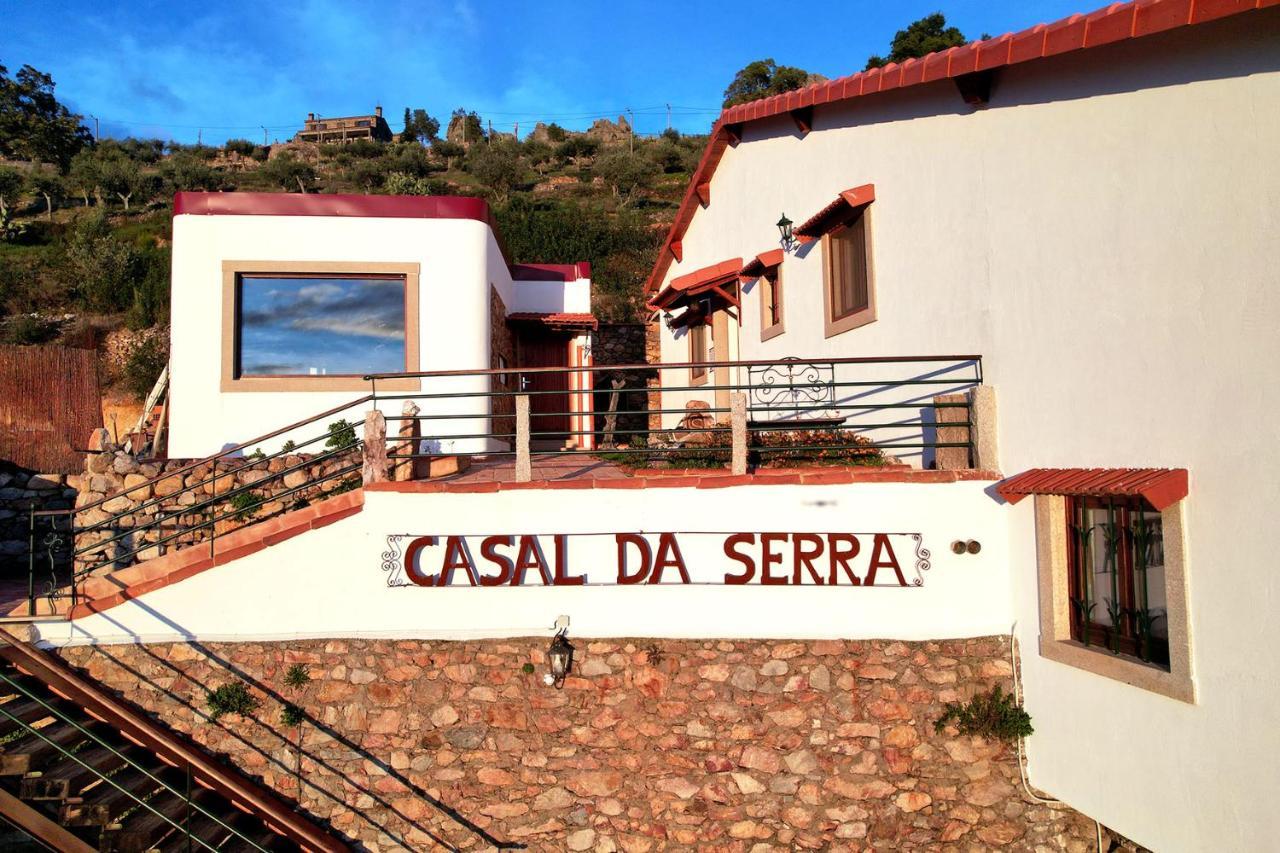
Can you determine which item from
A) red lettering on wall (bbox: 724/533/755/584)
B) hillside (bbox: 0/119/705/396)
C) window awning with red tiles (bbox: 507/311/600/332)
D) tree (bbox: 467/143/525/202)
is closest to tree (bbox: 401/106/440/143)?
hillside (bbox: 0/119/705/396)

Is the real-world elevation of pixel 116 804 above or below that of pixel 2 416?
below

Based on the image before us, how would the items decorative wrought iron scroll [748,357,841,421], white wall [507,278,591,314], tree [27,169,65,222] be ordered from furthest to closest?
tree [27,169,65,222]
white wall [507,278,591,314]
decorative wrought iron scroll [748,357,841,421]

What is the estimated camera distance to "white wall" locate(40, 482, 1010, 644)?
7.25 meters

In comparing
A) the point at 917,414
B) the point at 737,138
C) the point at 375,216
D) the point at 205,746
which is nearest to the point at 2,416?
the point at 375,216

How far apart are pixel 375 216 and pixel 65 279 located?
17108 mm

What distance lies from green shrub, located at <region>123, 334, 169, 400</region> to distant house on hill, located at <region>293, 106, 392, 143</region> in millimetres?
35108

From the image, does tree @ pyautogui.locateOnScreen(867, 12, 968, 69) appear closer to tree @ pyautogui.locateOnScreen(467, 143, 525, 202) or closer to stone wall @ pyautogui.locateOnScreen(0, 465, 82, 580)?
tree @ pyautogui.locateOnScreen(467, 143, 525, 202)

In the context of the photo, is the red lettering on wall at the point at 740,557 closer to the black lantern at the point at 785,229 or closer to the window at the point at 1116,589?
the window at the point at 1116,589

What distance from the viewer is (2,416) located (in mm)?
13016

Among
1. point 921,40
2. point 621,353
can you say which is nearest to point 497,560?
point 621,353

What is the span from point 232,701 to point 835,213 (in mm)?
7777

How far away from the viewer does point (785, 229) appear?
37.2ft

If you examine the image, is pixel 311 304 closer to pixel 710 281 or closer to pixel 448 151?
pixel 710 281

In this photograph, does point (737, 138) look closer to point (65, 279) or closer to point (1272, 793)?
point (1272, 793)
